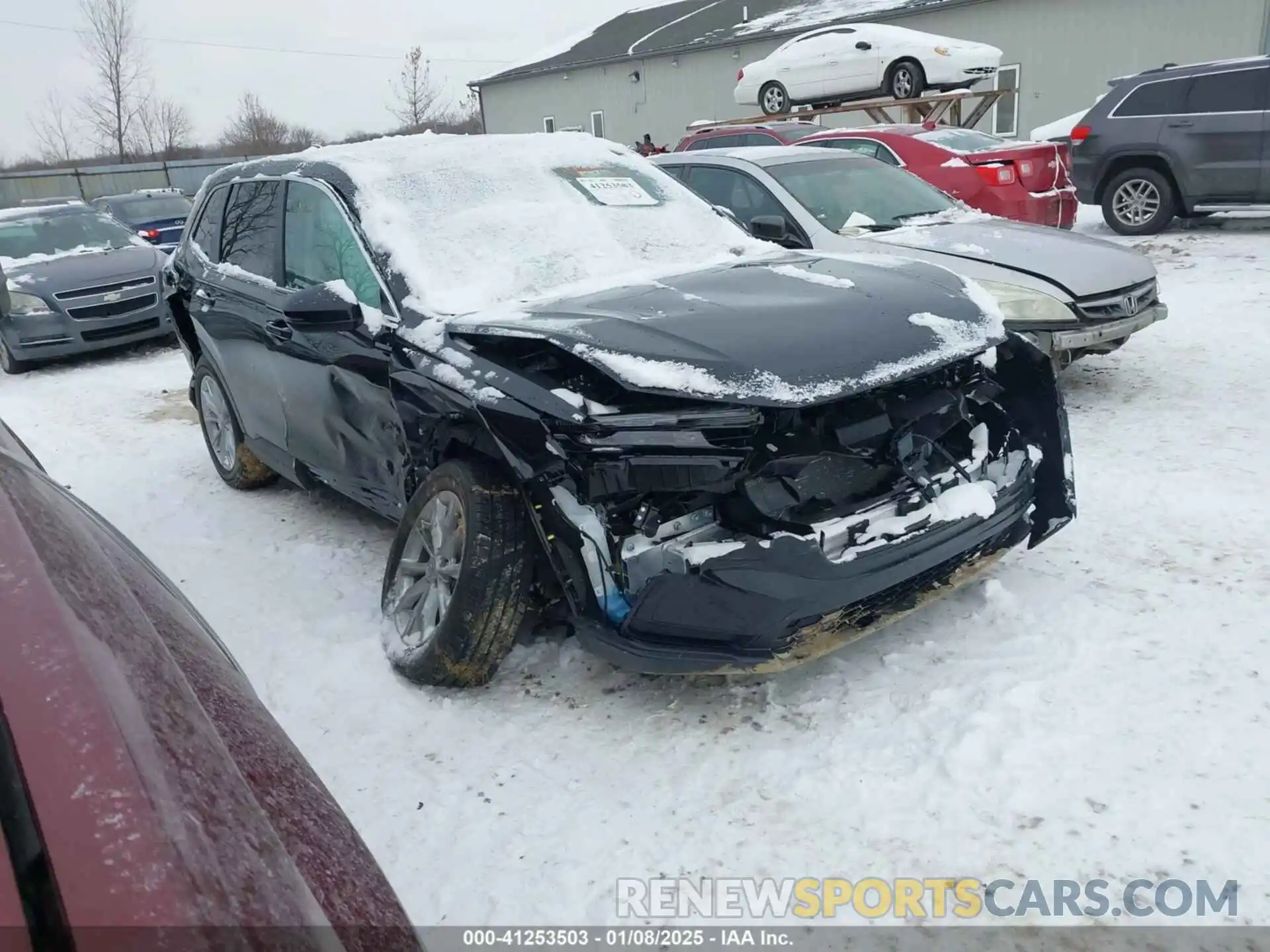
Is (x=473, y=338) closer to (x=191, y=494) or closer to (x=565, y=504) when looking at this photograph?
(x=565, y=504)

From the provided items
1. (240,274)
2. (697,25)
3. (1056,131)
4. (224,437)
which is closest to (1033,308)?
Result: (240,274)

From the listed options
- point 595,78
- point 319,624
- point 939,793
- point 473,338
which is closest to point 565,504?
point 473,338

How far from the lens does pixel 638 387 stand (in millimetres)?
2592

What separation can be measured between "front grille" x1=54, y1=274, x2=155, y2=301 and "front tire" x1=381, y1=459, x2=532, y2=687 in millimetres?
8143

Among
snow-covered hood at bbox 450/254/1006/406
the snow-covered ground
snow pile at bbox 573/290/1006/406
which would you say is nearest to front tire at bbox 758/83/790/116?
the snow-covered ground

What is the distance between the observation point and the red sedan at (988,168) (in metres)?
8.94

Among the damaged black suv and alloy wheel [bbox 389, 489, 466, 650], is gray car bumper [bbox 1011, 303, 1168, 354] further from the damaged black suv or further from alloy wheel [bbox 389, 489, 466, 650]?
alloy wheel [bbox 389, 489, 466, 650]

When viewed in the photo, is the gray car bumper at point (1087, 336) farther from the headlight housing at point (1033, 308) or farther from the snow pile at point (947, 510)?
the snow pile at point (947, 510)

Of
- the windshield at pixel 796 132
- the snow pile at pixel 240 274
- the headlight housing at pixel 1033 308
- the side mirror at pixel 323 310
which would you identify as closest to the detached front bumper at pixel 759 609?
the side mirror at pixel 323 310

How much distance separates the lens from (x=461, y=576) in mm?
2990

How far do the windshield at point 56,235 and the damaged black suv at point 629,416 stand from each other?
7.83 metres

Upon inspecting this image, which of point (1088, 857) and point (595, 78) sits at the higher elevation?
point (595, 78)

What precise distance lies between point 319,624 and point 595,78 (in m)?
29.9

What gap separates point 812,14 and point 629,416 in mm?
26982
